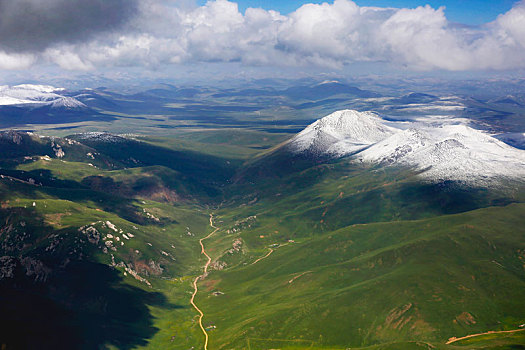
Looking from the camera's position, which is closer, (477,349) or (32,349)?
(477,349)

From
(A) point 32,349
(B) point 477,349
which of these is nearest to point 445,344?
(B) point 477,349

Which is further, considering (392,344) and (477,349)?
(392,344)

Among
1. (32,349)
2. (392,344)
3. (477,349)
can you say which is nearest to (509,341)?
(477,349)

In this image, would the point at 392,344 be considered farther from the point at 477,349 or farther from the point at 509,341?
the point at 509,341

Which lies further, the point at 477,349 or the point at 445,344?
the point at 445,344

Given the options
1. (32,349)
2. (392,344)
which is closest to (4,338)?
(32,349)

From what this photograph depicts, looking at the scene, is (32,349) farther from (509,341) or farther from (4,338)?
(509,341)

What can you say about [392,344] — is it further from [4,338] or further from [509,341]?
A: [4,338]
